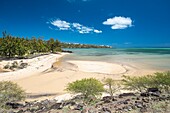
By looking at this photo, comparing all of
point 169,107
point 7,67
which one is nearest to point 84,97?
point 169,107

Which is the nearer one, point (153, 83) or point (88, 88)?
point (88, 88)

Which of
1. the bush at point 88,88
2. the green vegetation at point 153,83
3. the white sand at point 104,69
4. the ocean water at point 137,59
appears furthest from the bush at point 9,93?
the ocean water at point 137,59

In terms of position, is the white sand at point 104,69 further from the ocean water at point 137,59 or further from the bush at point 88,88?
the bush at point 88,88

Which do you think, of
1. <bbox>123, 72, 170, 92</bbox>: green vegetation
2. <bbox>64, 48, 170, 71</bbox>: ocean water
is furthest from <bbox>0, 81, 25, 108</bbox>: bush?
<bbox>64, 48, 170, 71</bbox>: ocean water

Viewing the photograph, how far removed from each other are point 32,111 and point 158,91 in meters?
9.96

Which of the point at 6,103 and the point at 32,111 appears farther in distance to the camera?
the point at 6,103

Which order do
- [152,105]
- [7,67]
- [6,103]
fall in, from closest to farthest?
[152,105] → [6,103] → [7,67]

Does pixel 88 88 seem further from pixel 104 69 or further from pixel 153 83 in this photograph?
pixel 104 69

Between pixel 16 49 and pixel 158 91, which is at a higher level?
pixel 16 49

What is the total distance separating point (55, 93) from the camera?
1681cm

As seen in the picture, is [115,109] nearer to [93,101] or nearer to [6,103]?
[93,101]

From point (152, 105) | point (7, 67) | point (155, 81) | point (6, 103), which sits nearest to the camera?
point (152, 105)

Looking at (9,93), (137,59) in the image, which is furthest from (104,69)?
(137,59)

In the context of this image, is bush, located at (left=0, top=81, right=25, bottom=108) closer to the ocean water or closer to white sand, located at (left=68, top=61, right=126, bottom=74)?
white sand, located at (left=68, top=61, right=126, bottom=74)
